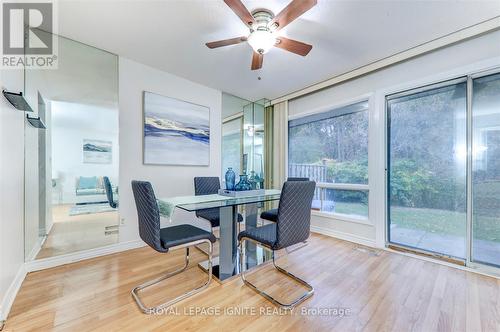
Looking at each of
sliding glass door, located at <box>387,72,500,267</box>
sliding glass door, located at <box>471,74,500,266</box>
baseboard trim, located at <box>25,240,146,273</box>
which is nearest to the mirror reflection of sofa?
baseboard trim, located at <box>25,240,146,273</box>

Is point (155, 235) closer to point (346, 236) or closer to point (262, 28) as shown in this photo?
point (262, 28)

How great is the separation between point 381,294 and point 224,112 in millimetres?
3423

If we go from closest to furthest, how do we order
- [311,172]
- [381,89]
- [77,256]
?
[77,256] → [381,89] → [311,172]

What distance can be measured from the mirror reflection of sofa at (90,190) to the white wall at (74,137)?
38mm

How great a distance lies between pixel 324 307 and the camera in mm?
1613

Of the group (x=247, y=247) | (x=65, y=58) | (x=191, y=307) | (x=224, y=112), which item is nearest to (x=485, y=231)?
(x=247, y=247)

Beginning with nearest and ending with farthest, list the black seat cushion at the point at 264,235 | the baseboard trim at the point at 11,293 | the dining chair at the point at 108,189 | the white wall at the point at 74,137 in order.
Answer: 1. the baseboard trim at the point at 11,293
2. the black seat cushion at the point at 264,235
3. the white wall at the point at 74,137
4. the dining chair at the point at 108,189

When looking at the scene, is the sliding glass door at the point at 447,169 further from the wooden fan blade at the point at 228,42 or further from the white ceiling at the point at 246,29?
the wooden fan blade at the point at 228,42

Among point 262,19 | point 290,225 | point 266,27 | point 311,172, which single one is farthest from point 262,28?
point 311,172

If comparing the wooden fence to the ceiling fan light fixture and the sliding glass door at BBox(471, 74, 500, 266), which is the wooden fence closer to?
the sliding glass door at BBox(471, 74, 500, 266)

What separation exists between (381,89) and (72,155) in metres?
4.05

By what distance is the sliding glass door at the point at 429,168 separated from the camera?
7.73ft

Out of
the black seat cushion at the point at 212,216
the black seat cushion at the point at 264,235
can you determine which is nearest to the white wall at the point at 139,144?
the black seat cushion at the point at 212,216

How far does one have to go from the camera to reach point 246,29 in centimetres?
220
